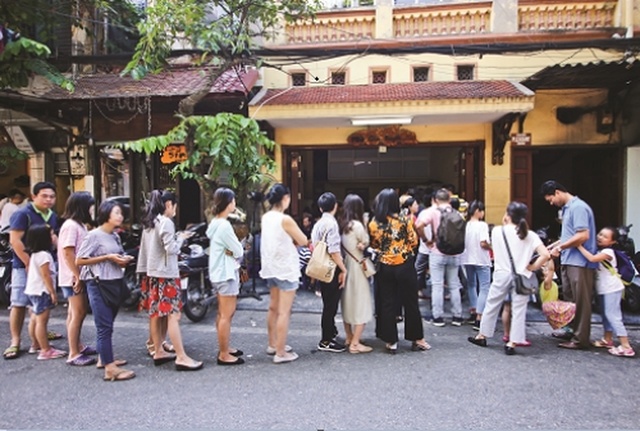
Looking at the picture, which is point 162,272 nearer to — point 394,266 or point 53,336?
point 53,336

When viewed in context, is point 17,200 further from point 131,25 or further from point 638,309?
point 638,309

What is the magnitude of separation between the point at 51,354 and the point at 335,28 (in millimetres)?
8271

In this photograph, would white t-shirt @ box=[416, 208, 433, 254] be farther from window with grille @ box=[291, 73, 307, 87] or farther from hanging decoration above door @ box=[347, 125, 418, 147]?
window with grille @ box=[291, 73, 307, 87]

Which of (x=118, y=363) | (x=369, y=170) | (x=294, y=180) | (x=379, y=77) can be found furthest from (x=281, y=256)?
(x=369, y=170)

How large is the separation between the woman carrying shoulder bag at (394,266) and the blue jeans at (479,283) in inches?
50.6

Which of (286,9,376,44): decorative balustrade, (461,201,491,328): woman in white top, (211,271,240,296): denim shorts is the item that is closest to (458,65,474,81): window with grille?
(286,9,376,44): decorative balustrade

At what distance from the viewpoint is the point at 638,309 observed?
19.0ft

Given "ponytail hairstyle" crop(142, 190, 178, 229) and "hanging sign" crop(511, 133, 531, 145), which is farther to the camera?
"hanging sign" crop(511, 133, 531, 145)

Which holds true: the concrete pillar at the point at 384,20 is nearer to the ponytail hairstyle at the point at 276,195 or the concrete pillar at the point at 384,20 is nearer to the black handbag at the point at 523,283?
the ponytail hairstyle at the point at 276,195

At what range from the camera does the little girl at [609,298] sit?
14.0ft

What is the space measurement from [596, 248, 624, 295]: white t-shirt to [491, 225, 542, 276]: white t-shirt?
0.80 meters

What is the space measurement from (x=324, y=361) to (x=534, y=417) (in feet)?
6.31

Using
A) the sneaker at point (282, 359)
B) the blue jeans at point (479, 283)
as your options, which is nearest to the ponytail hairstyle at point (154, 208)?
the sneaker at point (282, 359)

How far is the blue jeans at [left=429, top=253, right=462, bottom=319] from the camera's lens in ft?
17.6
